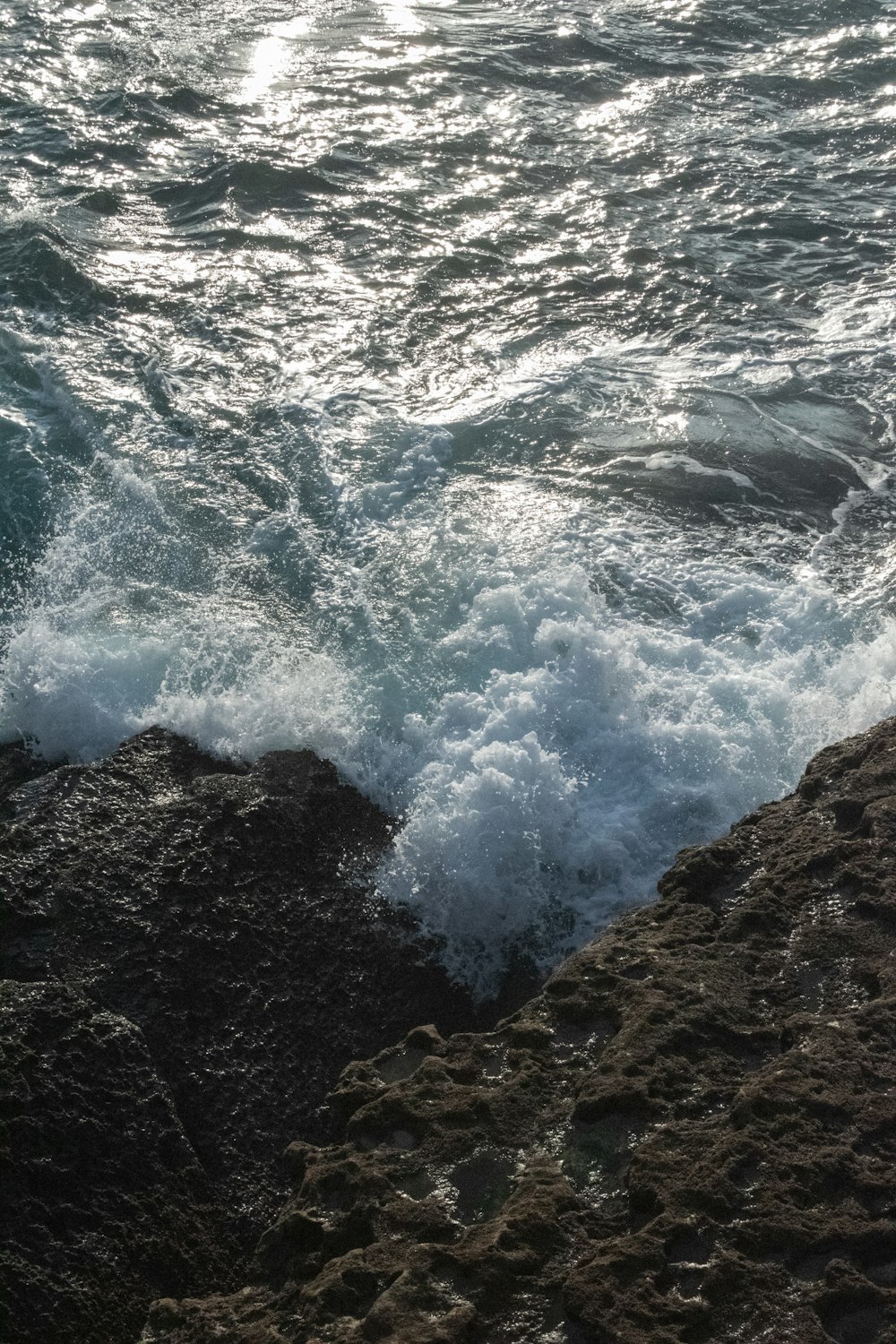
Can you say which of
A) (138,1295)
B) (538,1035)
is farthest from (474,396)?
(138,1295)

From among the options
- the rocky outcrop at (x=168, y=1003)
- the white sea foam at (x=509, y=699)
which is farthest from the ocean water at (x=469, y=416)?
the rocky outcrop at (x=168, y=1003)

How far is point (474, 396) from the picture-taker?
9.34 m

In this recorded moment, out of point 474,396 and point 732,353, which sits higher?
point 732,353

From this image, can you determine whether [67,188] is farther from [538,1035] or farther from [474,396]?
[538,1035]

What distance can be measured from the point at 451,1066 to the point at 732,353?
689 cm

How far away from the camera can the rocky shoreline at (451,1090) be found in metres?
3.71

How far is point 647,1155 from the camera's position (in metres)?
4.00

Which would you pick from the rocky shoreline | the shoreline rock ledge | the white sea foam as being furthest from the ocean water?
the shoreline rock ledge

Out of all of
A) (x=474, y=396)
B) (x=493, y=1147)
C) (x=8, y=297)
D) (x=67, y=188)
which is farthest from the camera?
(x=67, y=188)

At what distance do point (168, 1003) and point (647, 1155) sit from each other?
83.0 inches

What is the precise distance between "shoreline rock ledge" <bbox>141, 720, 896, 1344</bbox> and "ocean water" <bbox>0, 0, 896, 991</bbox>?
103cm

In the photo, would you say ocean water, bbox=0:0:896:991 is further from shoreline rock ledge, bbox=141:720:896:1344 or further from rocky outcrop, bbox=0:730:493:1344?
shoreline rock ledge, bbox=141:720:896:1344

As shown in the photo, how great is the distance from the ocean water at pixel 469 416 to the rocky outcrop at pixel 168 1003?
32 centimetres

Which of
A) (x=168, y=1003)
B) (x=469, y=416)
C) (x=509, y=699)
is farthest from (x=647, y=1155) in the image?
(x=469, y=416)
